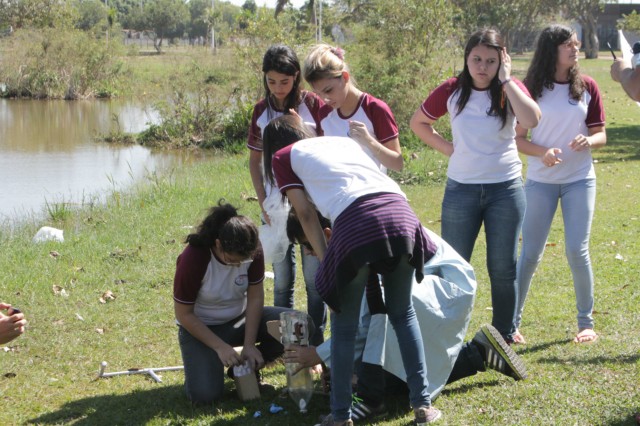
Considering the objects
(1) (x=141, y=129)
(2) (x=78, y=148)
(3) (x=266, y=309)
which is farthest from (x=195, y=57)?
(3) (x=266, y=309)

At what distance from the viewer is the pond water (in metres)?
13.4

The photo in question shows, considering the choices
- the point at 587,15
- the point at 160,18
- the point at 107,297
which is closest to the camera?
the point at 107,297

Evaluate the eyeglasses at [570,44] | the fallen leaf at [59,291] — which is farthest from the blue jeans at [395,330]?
the fallen leaf at [59,291]

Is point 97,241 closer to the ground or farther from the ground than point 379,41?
closer to the ground

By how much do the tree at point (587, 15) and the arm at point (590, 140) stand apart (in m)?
56.9

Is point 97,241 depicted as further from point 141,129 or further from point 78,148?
point 141,129

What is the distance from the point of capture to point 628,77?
12.5ft

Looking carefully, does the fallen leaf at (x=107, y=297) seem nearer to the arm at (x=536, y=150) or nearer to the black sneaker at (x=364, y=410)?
the black sneaker at (x=364, y=410)

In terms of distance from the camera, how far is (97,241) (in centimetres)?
866

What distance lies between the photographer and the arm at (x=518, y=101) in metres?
4.57

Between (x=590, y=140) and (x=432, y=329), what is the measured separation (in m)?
1.73

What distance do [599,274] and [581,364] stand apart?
239 centimetres

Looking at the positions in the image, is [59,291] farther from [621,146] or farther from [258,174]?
[621,146]

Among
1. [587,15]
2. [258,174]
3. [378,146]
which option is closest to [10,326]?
[258,174]
